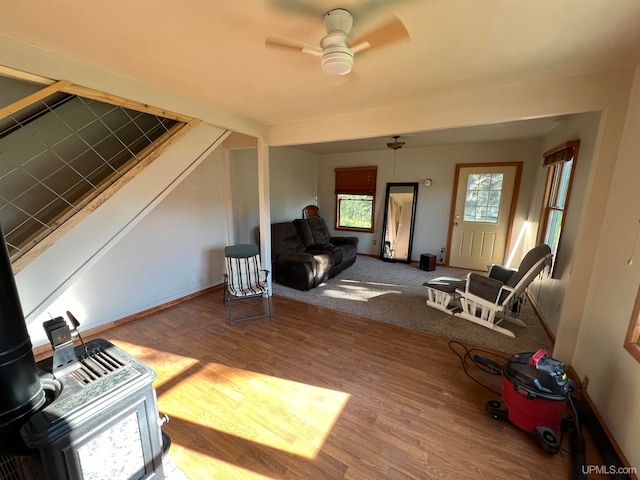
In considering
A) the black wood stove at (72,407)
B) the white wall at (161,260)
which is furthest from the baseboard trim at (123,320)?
the black wood stove at (72,407)

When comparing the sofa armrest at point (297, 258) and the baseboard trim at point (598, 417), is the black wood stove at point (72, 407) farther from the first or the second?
the sofa armrest at point (297, 258)

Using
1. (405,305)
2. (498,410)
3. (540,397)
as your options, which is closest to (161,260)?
(405,305)

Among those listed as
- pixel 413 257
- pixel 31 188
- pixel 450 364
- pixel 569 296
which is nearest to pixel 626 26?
pixel 569 296

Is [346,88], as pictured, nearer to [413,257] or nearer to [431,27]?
[431,27]

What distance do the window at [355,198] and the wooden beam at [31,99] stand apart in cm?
496

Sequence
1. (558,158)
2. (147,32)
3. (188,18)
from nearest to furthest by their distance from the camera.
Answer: (188,18)
(147,32)
(558,158)

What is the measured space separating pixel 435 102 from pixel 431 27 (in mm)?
1181

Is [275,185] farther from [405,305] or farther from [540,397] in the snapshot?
[540,397]

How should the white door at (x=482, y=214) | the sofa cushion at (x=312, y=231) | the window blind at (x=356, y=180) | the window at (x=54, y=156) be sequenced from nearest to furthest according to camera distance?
1. the window at (x=54, y=156)
2. the white door at (x=482, y=214)
3. the sofa cushion at (x=312, y=231)
4. the window blind at (x=356, y=180)

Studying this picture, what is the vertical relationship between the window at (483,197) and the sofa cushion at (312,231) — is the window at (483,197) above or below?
above

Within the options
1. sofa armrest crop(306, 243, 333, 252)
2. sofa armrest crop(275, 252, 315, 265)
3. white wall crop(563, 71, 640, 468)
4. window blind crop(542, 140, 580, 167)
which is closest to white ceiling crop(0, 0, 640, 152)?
white wall crop(563, 71, 640, 468)

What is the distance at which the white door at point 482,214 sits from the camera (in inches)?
184

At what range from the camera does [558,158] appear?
3049 mm

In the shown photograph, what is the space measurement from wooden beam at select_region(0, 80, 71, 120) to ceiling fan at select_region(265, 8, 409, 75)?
1.41 m
